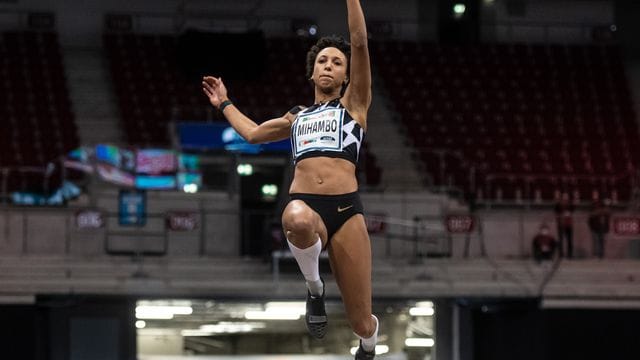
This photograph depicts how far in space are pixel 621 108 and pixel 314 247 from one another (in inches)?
788

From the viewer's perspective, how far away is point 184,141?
17.6 metres

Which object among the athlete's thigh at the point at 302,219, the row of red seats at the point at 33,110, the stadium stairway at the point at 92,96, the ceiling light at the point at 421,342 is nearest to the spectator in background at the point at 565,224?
the ceiling light at the point at 421,342

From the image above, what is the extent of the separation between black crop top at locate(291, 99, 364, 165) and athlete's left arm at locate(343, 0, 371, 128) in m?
0.06

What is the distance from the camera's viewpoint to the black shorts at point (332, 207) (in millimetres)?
5773

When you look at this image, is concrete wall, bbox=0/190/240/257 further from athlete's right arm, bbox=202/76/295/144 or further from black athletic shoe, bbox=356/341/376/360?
black athletic shoe, bbox=356/341/376/360

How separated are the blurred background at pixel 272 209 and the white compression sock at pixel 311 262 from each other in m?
8.47

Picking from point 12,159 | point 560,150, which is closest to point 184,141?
point 12,159

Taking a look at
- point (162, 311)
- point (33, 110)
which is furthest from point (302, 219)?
point (33, 110)

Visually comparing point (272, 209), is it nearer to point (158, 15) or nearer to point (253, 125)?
point (158, 15)

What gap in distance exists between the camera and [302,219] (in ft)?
18.5

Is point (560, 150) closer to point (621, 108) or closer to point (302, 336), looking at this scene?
point (621, 108)

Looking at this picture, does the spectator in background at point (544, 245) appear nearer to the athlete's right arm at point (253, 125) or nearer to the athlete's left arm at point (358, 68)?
the athlete's right arm at point (253, 125)

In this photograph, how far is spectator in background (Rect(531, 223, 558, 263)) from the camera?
17.5 m

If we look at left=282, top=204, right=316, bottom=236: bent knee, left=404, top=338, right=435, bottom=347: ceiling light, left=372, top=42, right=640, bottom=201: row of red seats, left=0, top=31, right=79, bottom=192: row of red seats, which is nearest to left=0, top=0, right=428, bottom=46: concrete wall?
left=0, top=31, right=79, bottom=192: row of red seats
